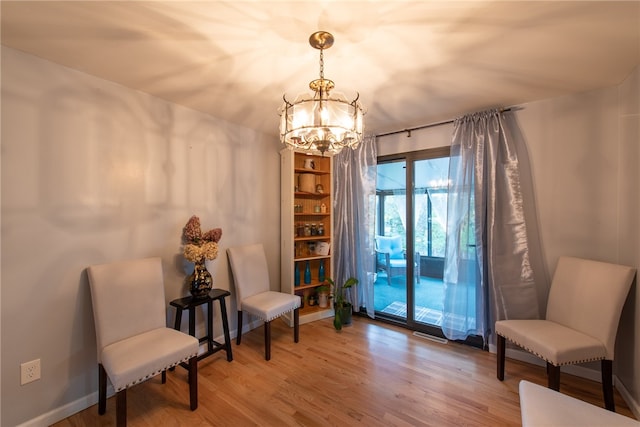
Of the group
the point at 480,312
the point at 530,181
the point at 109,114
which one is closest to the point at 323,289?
the point at 480,312

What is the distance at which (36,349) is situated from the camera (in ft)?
5.51

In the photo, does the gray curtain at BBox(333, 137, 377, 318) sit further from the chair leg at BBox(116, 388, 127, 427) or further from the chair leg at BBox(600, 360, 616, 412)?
the chair leg at BBox(116, 388, 127, 427)

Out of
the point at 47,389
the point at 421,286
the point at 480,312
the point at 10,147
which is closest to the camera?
the point at 10,147

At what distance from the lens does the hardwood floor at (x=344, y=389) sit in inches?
69.7

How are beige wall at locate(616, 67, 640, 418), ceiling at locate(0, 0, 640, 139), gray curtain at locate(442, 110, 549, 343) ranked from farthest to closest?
gray curtain at locate(442, 110, 549, 343) < beige wall at locate(616, 67, 640, 418) < ceiling at locate(0, 0, 640, 139)

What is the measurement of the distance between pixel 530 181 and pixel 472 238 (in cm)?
72

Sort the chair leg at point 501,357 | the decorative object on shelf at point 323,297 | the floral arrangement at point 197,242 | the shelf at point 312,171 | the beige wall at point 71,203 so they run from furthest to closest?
the decorative object on shelf at point 323,297 < the shelf at point 312,171 < the floral arrangement at point 197,242 < the chair leg at point 501,357 < the beige wall at point 71,203

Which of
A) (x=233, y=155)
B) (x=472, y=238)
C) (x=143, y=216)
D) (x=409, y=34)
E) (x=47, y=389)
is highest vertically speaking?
(x=409, y=34)

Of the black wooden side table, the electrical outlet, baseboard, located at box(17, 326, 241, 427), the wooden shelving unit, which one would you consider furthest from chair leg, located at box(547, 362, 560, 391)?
the electrical outlet

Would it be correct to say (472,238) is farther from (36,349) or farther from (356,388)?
(36,349)

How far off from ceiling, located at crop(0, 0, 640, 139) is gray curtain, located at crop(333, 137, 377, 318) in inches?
43.1

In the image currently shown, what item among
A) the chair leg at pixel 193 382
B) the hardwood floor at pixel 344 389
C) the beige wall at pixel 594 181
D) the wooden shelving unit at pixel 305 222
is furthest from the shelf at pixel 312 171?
the chair leg at pixel 193 382

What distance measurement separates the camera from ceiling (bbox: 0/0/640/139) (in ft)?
4.27

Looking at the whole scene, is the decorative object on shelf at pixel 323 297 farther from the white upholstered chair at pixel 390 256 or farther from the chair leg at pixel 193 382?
the chair leg at pixel 193 382
